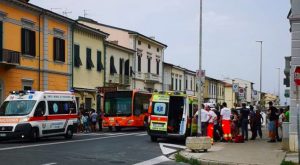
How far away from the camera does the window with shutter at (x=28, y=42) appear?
33.1m

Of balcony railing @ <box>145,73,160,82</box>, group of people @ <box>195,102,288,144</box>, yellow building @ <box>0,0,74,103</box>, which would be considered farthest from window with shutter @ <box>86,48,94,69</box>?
group of people @ <box>195,102,288,144</box>

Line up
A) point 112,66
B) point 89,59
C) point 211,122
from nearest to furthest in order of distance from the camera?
point 211,122 < point 89,59 < point 112,66

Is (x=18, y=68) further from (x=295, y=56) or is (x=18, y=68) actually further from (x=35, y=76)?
(x=295, y=56)

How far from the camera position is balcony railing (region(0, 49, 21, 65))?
30031 millimetres

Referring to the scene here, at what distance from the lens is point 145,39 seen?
197 feet

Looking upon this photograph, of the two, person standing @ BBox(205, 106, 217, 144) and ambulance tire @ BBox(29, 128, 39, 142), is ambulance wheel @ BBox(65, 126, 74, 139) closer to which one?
ambulance tire @ BBox(29, 128, 39, 142)

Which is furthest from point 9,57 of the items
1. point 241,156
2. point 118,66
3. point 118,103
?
point 118,66

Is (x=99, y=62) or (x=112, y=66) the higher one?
(x=99, y=62)

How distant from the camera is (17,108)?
75.9ft

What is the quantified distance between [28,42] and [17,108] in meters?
11.5

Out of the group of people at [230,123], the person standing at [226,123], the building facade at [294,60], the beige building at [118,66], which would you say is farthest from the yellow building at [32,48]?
the building facade at [294,60]

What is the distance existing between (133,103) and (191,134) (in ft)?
37.0

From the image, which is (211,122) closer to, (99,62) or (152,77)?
(99,62)

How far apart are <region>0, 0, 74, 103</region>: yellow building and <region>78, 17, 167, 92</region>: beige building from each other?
13.9 m
